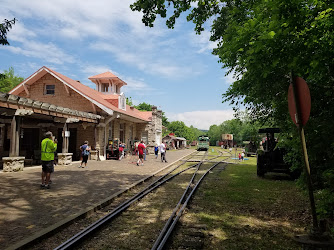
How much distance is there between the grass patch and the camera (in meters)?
4.06

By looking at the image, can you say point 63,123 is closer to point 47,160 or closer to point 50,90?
point 50,90

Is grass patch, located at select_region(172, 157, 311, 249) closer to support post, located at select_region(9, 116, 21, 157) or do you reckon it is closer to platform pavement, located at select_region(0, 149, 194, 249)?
platform pavement, located at select_region(0, 149, 194, 249)

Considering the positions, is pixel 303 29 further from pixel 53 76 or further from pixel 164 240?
pixel 53 76

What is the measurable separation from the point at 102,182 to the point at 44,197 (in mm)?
2755

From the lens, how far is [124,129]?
24.4m

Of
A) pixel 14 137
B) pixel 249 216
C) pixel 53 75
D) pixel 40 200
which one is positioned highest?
pixel 53 75

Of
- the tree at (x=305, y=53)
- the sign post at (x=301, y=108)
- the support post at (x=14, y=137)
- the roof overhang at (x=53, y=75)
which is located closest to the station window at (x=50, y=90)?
the roof overhang at (x=53, y=75)

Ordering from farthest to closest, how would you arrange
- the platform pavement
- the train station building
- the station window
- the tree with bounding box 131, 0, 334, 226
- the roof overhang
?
1. the station window
2. the roof overhang
3. the train station building
4. the platform pavement
5. the tree with bounding box 131, 0, 334, 226

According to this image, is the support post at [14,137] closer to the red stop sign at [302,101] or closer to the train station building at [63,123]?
the train station building at [63,123]

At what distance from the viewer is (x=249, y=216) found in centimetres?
536

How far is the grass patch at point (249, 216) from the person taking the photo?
13.3 ft

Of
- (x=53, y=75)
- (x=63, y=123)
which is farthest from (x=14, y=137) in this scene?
(x=53, y=75)

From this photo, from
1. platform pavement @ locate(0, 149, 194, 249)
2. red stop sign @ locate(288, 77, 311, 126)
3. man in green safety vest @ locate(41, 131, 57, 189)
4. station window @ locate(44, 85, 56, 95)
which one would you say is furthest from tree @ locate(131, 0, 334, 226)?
station window @ locate(44, 85, 56, 95)

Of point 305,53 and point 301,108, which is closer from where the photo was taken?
point 301,108
